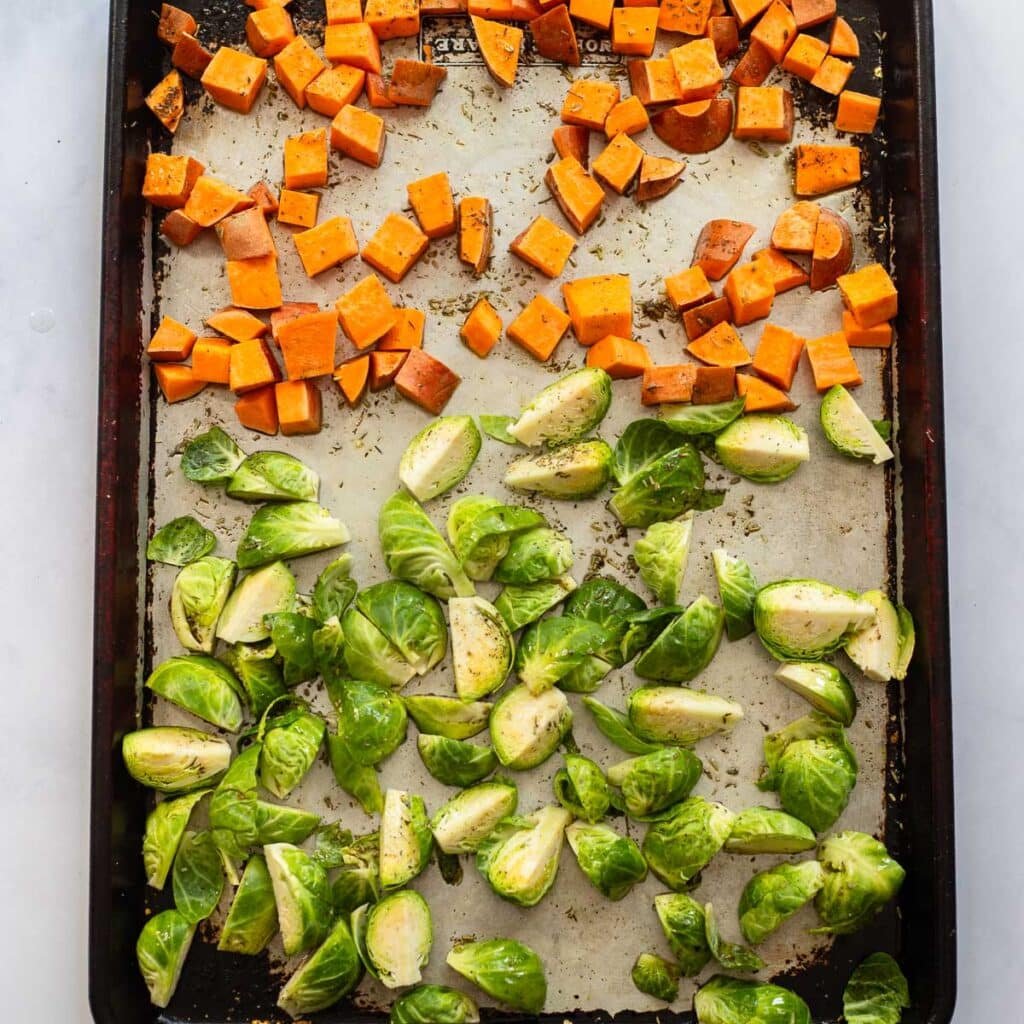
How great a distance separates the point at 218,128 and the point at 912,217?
6.10 ft

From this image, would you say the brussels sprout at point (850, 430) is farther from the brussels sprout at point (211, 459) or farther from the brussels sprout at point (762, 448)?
the brussels sprout at point (211, 459)

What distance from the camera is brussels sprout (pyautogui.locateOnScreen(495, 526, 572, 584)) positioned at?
289cm

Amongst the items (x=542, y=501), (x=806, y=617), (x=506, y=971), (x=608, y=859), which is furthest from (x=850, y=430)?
(x=506, y=971)

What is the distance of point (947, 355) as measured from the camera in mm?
3162

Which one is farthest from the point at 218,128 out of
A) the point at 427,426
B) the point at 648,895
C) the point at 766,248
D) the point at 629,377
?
the point at 648,895

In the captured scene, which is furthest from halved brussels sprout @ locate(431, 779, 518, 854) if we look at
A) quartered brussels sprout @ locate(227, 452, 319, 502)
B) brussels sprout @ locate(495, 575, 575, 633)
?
quartered brussels sprout @ locate(227, 452, 319, 502)

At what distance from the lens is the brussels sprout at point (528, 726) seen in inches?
112

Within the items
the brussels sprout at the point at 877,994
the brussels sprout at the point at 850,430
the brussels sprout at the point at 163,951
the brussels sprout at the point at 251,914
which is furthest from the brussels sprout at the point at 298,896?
the brussels sprout at the point at 850,430

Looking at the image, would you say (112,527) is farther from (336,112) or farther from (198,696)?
(336,112)

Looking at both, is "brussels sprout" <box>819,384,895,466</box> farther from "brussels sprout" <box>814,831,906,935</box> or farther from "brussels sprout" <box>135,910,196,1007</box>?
Result: "brussels sprout" <box>135,910,196,1007</box>

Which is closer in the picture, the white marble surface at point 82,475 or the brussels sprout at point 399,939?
the brussels sprout at point 399,939

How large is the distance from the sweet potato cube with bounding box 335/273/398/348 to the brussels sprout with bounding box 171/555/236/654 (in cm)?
70

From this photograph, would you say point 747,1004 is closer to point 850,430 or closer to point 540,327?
point 850,430

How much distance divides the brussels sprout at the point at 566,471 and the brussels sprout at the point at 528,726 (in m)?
0.51
